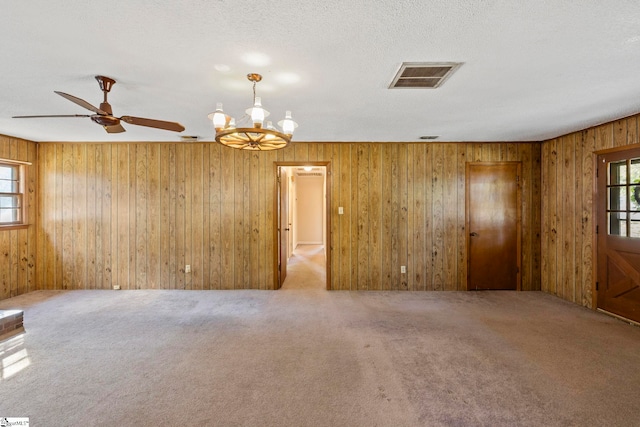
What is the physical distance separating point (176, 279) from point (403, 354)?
3886 mm

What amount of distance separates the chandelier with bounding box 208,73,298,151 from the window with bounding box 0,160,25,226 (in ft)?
14.5

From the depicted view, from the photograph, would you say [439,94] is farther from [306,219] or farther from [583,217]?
[306,219]

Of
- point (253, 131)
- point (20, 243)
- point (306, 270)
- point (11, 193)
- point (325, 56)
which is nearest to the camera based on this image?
point (325, 56)

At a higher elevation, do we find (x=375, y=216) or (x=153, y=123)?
(x=153, y=123)

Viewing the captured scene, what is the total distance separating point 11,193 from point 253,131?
4.91m

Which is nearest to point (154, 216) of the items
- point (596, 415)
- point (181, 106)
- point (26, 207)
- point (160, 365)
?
point (26, 207)

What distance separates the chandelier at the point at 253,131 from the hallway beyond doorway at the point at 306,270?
3084mm

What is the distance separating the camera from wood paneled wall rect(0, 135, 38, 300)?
4.39 meters

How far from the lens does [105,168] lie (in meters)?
4.89

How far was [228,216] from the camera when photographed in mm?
4895

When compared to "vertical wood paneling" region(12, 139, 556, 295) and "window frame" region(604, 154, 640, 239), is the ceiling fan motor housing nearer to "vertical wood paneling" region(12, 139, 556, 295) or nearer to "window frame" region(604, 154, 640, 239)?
"vertical wood paneling" region(12, 139, 556, 295)

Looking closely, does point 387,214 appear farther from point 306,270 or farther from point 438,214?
point 306,270

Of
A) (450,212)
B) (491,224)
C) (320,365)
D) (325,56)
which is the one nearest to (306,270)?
(450,212)

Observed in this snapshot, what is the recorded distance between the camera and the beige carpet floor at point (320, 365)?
1938mm
